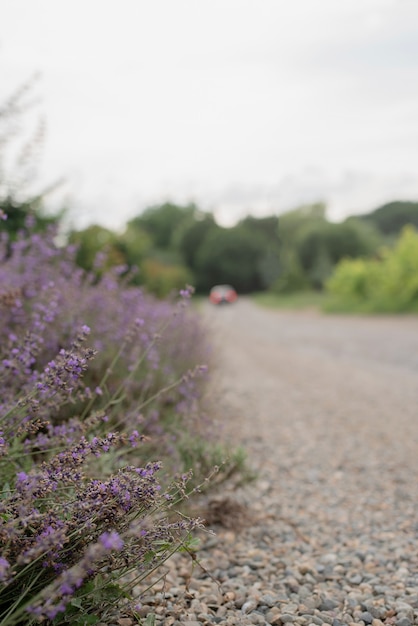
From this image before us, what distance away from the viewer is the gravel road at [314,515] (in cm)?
225

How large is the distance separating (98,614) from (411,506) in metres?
2.25

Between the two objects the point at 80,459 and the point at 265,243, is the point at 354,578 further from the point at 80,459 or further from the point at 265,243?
the point at 265,243

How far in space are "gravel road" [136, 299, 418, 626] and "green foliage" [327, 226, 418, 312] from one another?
38.0 feet

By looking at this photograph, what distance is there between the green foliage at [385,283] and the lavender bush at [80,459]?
15637mm

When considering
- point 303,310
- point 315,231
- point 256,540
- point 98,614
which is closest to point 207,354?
point 256,540

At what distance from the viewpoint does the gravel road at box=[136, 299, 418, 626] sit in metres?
2.25

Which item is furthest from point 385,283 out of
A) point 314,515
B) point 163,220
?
point 163,220

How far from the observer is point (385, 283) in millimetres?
20141

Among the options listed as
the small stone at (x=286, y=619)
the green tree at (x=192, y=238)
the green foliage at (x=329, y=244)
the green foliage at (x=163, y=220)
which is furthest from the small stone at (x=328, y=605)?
the green foliage at (x=163, y=220)

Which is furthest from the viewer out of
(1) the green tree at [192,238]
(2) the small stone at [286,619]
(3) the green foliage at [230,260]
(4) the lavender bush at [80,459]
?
(1) the green tree at [192,238]

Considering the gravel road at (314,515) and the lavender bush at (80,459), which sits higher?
the lavender bush at (80,459)

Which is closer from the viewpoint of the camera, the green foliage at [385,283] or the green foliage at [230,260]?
the green foliage at [385,283]

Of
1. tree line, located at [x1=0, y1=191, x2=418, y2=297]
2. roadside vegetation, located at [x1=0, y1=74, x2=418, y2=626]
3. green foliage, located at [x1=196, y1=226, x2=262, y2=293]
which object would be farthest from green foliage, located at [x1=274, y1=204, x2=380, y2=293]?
roadside vegetation, located at [x1=0, y1=74, x2=418, y2=626]

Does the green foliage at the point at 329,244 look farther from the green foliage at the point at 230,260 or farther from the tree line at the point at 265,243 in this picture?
the green foliage at the point at 230,260
